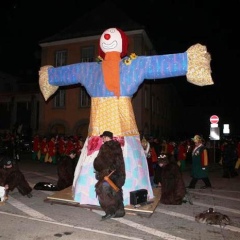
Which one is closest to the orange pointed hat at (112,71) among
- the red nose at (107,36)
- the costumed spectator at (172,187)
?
the red nose at (107,36)

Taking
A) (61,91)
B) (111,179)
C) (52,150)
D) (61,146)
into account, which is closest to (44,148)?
(52,150)

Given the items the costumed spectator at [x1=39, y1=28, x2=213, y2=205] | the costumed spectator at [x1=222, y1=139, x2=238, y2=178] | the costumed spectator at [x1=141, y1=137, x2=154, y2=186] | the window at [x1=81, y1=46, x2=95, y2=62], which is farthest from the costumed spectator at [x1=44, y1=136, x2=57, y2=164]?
the window at [x1=81, y1=46, x2=95, y2=62]

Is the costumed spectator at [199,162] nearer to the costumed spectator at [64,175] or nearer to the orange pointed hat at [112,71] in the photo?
the costumed spectator at [64,175]

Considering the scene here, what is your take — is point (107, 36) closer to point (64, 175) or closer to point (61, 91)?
point (64, 175)

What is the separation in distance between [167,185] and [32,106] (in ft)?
71.7

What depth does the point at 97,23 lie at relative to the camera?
75.5ft

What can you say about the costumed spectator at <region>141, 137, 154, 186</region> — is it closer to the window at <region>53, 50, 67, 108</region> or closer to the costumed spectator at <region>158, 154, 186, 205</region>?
the costumed spectator at <region>158, 154, 186, 205</region>

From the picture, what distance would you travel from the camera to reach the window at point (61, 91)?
920 inches

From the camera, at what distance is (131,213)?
229 inches

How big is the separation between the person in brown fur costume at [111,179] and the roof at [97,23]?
55.6ft

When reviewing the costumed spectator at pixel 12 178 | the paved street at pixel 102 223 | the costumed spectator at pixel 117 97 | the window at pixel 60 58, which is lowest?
the paved street at pixel 102 223

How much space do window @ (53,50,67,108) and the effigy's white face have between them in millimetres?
17426

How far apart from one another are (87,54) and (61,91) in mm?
3598

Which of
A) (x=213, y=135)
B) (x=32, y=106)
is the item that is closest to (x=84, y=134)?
(x=32, y=106)
